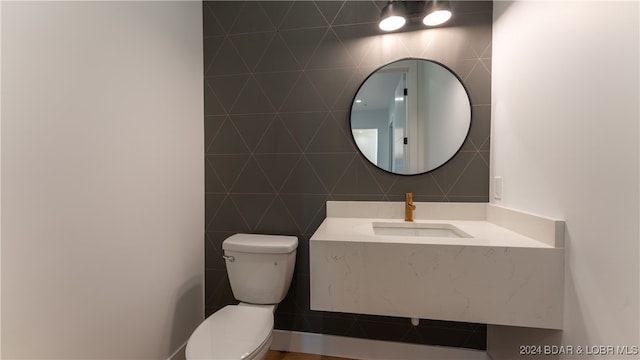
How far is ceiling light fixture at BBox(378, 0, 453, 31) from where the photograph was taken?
130 centimetres

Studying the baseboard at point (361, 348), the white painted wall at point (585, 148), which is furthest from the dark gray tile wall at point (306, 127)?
the white painted wall at point (585, 148)

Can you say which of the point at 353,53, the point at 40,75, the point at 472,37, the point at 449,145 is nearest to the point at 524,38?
the point at 472,37

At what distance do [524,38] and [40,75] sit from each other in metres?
1.89

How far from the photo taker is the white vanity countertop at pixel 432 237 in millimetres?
938

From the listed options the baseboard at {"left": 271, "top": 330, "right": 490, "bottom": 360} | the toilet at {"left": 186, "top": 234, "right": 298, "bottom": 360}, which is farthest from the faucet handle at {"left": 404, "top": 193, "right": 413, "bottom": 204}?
the baseboard at {"left": 271, "top": 330, "right": 490, "bottom": 360}

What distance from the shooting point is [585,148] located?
79cm

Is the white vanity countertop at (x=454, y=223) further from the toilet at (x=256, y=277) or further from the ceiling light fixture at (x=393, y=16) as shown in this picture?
the ceiling light fixture at (x=393, y=16)

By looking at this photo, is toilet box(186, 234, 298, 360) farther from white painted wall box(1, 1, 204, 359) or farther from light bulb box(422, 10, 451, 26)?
light bulb box(422, 10, 451, 26)

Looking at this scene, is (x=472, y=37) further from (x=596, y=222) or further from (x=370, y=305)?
(x=370, y=305)

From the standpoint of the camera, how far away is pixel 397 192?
150 centimetres

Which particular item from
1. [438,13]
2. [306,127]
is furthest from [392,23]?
[306,127]

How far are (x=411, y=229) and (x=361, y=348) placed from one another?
0.82 m

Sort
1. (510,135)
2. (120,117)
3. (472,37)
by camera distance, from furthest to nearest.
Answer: (472,37), (510,135), (120,117)

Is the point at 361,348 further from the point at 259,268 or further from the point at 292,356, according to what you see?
the point at 259,268
